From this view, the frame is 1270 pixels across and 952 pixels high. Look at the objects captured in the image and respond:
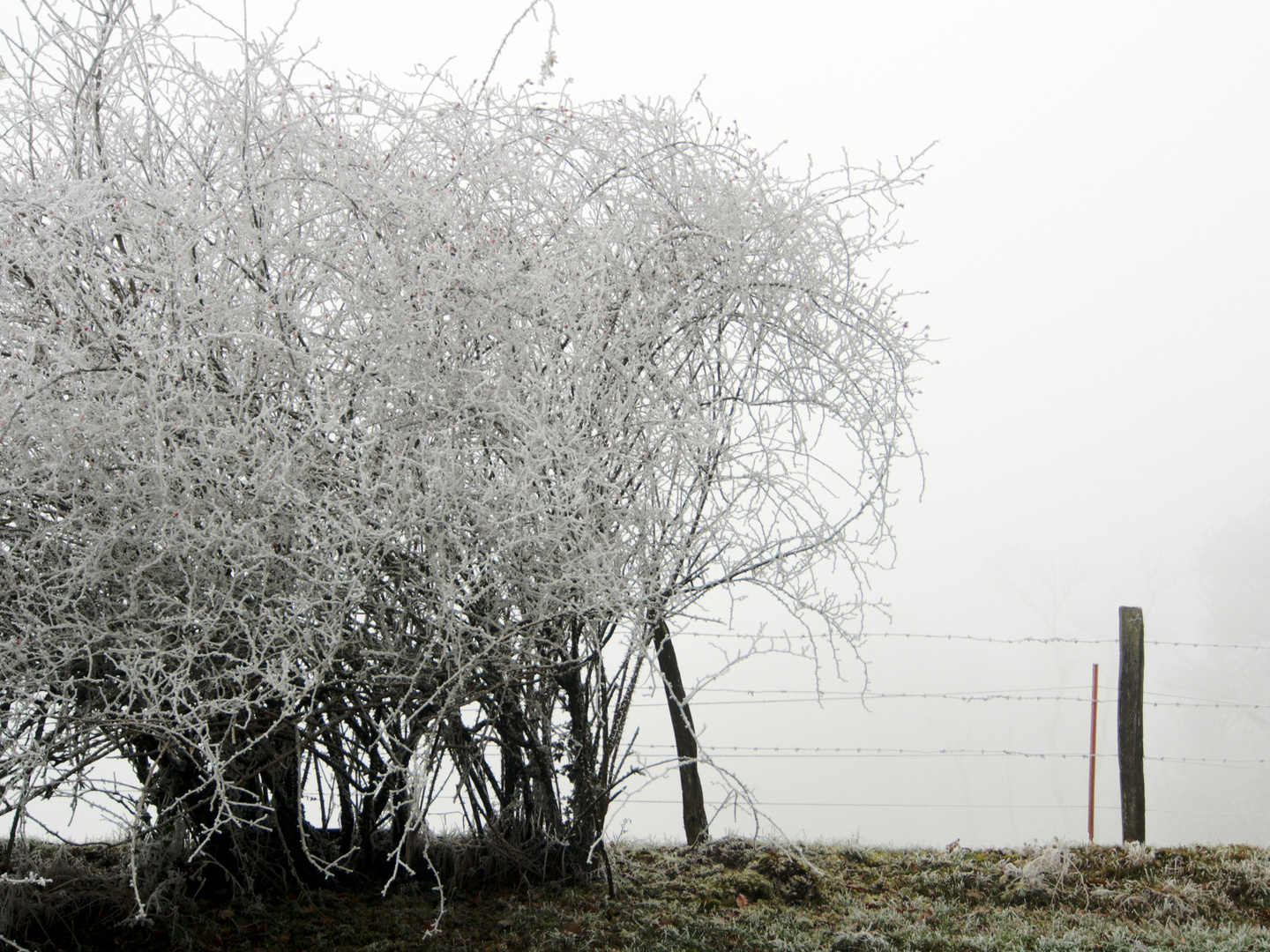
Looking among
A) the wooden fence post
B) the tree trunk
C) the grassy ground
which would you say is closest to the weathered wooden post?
the wooden fence post

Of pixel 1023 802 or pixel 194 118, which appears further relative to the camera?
pixel 1023 802

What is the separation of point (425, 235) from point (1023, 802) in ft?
80.0

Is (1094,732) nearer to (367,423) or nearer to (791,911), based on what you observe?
(791,911)

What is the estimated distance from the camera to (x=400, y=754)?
14.4ft

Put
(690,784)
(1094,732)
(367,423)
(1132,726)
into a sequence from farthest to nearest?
(1094,732)
(1132,726)
(690,784)
(367,423)

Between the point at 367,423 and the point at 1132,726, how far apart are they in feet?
15.1

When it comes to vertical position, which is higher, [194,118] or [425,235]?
[194,118]

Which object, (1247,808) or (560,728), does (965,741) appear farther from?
(560,728)

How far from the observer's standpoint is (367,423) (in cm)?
383

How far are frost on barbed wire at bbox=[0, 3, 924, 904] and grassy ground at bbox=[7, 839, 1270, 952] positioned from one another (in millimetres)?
325

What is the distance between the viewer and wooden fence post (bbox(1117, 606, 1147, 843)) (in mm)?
5797

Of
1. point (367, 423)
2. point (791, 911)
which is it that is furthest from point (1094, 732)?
point (367, 423)

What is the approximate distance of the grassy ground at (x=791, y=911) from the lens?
4020mm

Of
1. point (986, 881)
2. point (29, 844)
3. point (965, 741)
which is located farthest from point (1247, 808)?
point (29, 844)
